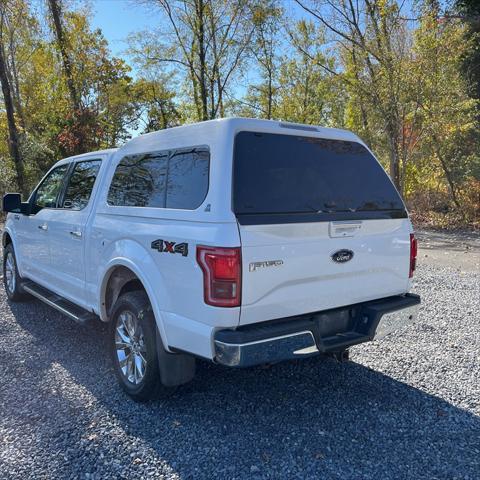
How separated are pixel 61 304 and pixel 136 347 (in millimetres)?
1517

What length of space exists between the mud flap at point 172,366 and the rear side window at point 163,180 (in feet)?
3.19

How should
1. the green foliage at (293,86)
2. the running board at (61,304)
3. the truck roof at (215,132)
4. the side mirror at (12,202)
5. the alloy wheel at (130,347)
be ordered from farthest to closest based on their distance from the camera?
the green foliage at (293,86)
the side mirror at (12,202)
the running board at (61,304)
the alloy wheel at (130,347)
the truck roof at (215,132)

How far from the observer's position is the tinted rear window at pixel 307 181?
3.07 m

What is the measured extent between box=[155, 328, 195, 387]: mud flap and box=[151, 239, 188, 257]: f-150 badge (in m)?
0.61

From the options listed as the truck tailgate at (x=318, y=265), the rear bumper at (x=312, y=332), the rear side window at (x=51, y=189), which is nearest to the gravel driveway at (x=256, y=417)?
the rear bumper at (x=312, y=332)

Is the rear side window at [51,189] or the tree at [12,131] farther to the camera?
the tree at [12,131]

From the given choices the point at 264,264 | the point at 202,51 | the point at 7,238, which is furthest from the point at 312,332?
the point at 202,51

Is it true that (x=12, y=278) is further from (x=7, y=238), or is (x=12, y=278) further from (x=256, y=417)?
(x=256, y=417)

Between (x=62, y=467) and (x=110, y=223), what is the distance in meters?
1.84

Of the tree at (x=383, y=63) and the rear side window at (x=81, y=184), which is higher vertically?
the tree at (x=383, y=63)

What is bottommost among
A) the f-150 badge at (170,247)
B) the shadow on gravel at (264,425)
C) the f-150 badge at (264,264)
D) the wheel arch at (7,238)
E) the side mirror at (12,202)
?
the shadow on gravel at (264,425)

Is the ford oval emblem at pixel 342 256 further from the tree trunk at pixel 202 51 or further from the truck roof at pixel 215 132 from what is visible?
the tree trunk at pixel 202 51

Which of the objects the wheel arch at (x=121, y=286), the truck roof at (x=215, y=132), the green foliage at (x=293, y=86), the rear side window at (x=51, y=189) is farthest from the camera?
the green foliage at (x=293, y=86)

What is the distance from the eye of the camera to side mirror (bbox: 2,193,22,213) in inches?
214
